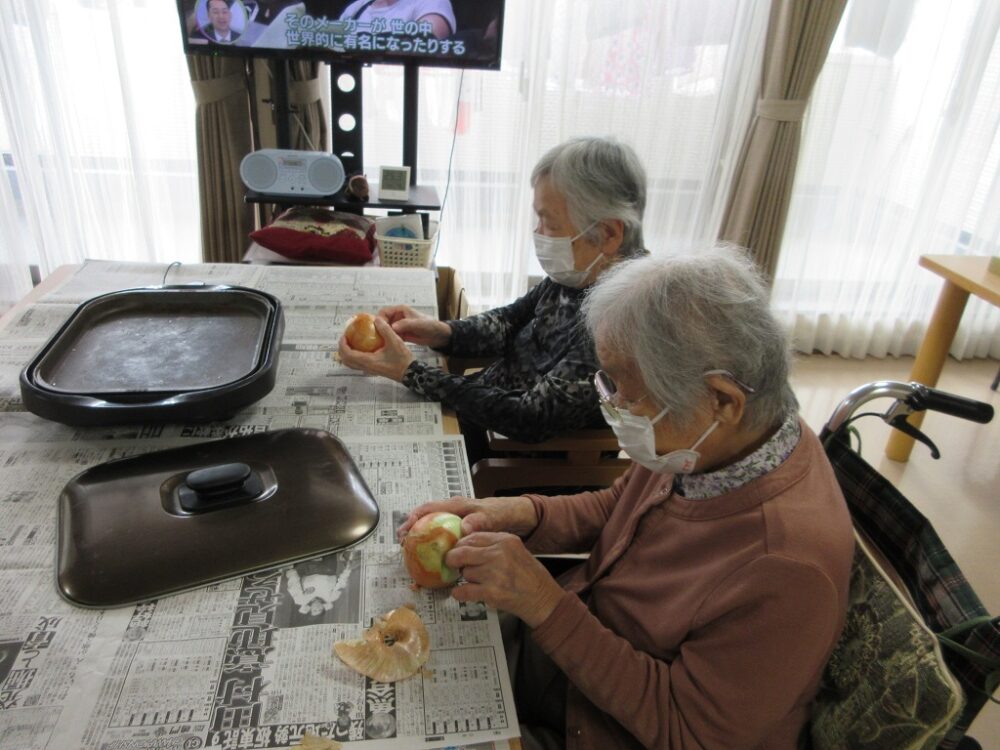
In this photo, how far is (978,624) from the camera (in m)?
0.73

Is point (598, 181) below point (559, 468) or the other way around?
the other way around

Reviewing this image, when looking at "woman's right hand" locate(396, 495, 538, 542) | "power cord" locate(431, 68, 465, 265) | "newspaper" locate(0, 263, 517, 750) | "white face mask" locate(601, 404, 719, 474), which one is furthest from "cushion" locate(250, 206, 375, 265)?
"white face mask" locate(601, 404, 719, 474)

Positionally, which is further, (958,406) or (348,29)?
(348,29)

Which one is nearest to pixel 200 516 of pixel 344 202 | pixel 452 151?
pixel 344 202

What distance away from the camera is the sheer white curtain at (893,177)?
2.75 metres

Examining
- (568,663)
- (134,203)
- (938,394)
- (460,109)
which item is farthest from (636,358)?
(134,203)

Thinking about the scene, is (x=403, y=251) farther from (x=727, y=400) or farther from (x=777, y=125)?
(x=777, y=125)

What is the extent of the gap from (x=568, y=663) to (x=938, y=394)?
0.70 meters

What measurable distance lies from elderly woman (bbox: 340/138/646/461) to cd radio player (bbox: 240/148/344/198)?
0.89 meters

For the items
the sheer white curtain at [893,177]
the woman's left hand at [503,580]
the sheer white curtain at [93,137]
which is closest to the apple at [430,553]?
the woman's left hand at [503,580]

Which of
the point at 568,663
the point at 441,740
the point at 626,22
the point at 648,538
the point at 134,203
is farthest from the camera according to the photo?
the point at 134,203

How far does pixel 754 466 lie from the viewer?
872 mm

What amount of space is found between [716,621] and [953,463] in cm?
233

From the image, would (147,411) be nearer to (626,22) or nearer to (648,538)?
(648,538)
